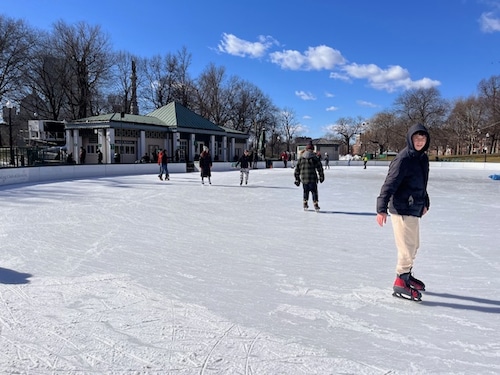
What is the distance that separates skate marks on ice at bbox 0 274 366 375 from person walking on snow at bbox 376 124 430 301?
127 cm

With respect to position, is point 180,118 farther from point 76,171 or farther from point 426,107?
point 426,107

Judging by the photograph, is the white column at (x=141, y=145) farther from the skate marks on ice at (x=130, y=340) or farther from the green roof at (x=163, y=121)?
the skate marks on ice at (x=130, y=340)

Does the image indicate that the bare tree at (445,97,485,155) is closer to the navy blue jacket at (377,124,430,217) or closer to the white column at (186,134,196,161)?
the white column at (186,134,196,161)

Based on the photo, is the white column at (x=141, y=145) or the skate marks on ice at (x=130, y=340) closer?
the skate marks on ice at (x=130, y=340)

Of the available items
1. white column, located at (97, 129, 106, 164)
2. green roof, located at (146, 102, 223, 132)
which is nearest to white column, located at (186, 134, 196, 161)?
green roof, located at (146, 102, 223, 132)

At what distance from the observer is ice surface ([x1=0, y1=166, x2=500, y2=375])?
214cm

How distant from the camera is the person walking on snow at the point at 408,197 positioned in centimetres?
284

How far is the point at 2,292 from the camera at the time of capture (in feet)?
10.3

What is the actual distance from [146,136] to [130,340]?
31.1m

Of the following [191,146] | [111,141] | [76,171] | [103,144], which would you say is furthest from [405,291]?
[191,146]

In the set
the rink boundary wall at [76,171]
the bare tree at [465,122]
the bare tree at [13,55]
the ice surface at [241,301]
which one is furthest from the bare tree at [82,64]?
the bare tree at [465,122]

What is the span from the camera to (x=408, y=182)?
2902 millimetres

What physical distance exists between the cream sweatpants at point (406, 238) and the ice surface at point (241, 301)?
38cm

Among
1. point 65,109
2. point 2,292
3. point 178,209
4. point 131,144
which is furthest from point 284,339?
point 65,109
